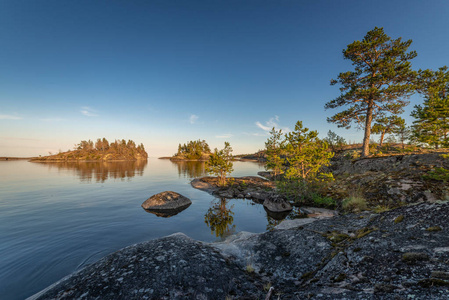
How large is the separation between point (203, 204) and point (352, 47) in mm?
29253

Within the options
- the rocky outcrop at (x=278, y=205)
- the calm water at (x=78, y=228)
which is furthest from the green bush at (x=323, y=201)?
the calm water at (x=78, y=228)

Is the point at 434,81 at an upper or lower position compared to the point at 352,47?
lower

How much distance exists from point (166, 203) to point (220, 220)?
6540 millimetres

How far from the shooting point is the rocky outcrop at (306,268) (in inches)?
134

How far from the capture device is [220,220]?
47.6ft

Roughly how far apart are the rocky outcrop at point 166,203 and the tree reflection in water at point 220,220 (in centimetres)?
334

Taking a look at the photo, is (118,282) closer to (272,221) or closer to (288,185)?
(272,221)

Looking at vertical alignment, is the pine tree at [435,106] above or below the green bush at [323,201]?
above

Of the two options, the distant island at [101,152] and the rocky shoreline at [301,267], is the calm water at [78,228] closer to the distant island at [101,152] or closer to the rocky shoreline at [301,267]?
the rocky shoreline at [301,267]

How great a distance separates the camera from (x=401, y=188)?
12508 millimetres

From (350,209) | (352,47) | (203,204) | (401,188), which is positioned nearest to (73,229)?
(203,204)

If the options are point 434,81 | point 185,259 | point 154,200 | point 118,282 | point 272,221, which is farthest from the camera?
point 434,81

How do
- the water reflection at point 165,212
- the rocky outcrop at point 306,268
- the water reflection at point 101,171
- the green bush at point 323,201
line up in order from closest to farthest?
the rocky outcrop at point 306,268, the green bush at point 323,201, the water reflection at point 165,212, the water reflection at point 101,171

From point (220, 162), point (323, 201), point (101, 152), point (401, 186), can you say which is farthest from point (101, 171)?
point (101, 152)
